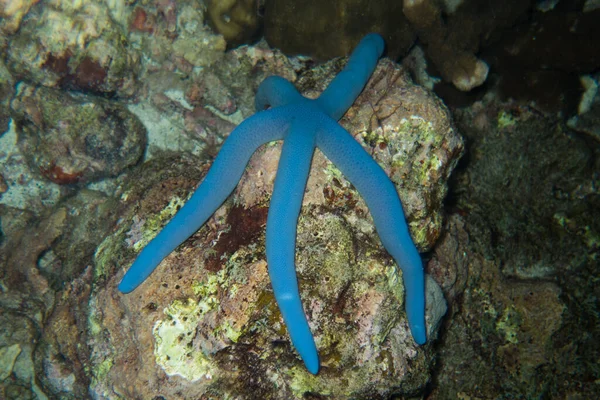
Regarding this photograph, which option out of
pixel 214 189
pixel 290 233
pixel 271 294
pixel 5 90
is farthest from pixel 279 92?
pixel 5 90

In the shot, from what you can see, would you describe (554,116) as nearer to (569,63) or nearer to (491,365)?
(569,63)

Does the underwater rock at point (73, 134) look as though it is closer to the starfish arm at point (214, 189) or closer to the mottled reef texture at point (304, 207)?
the mottled reef texture at point (304, 207)

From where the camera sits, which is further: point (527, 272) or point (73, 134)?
point (73, 134)

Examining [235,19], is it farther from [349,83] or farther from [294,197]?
[294,197]

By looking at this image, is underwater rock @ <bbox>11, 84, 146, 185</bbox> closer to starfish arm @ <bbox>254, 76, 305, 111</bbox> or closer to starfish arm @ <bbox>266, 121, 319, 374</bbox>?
starfish arm @ <bbox>254, 76, 305, 111</bbox>

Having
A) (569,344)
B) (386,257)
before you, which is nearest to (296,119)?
(386,257)

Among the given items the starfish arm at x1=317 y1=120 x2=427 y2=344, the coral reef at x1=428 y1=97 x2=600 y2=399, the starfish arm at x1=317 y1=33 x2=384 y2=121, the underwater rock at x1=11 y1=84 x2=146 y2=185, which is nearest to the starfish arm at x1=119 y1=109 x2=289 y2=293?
the starfish arm at x1=317 y1=33 x2=384 y2=121

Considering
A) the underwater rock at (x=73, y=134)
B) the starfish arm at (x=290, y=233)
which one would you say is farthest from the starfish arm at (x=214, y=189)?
the underwater rock at (x=73, y=134)

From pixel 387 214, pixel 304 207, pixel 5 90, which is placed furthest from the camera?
pixel 5 90
